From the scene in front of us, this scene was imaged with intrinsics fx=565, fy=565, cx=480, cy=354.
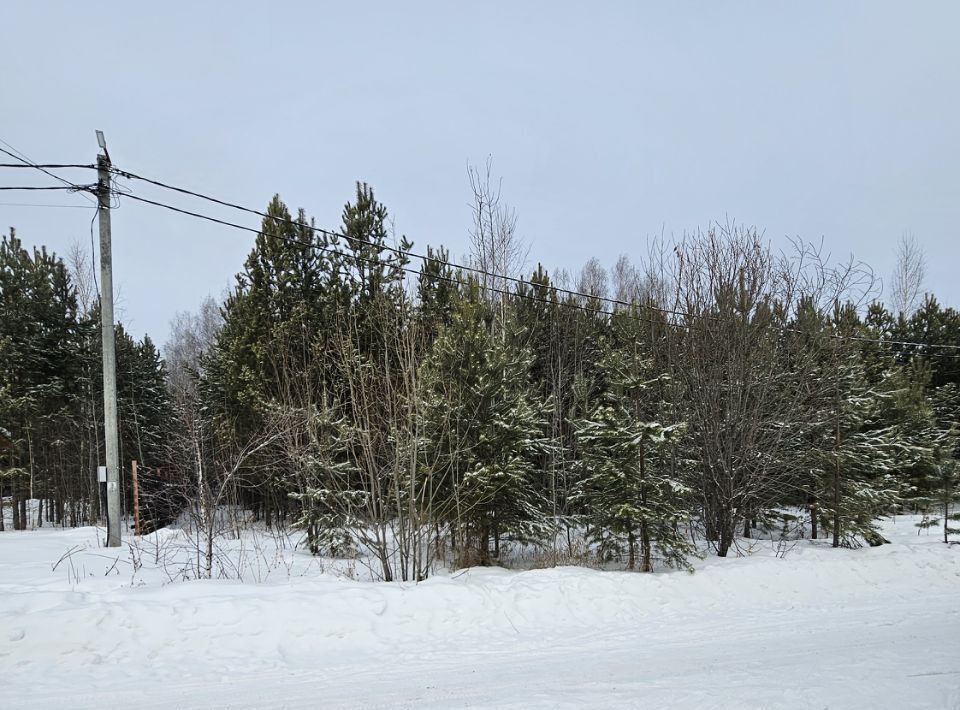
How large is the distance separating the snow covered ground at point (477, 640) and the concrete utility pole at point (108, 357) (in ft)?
3.27

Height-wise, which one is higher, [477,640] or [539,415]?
[539,415]

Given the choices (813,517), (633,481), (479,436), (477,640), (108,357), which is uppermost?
(108,357)

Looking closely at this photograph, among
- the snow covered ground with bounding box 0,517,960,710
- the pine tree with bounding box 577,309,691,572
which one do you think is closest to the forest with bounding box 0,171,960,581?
the pine tree with bounding box 577,309,691,572

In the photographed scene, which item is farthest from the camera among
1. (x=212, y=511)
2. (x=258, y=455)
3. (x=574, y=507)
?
(x=258, y=455)

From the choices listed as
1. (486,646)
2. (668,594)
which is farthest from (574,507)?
(486,646)

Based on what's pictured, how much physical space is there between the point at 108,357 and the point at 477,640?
8.31m

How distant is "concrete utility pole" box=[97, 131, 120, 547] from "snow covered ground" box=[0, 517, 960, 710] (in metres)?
1.00

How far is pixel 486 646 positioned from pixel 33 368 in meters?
22.2

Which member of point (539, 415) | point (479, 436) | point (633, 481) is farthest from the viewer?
point (539, 415)

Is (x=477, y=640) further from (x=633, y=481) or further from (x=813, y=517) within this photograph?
(x=813, y=517)

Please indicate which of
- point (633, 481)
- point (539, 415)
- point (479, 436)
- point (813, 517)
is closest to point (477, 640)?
point (633, 481)

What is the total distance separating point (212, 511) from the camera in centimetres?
901

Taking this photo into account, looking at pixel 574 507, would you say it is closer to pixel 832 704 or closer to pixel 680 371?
pixel 680 371

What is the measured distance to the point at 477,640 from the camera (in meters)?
6.46
